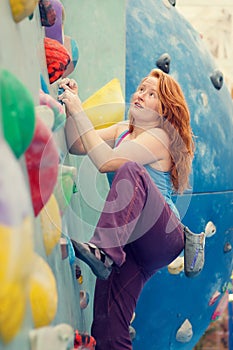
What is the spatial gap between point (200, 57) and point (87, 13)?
0.39m

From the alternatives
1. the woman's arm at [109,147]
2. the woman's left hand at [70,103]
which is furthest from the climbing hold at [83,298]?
the woman's left hand at [70,103]

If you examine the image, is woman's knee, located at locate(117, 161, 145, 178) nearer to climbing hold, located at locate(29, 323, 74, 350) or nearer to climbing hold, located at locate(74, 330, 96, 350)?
climbing hold, located at locate(74, 330, 96, 350)

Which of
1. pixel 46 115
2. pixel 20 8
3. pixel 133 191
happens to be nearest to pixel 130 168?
pixel 133 191

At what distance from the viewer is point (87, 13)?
70.1 inches

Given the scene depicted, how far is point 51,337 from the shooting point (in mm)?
851

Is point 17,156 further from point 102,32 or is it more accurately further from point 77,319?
point 102,32

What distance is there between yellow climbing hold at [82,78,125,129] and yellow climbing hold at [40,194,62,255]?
2.34 ft

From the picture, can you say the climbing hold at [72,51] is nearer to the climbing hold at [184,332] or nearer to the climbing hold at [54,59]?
the climbing hold at [54,59]

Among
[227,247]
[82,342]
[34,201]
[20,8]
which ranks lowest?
[227,247]

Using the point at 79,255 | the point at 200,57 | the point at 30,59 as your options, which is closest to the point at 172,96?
the point at 200,57

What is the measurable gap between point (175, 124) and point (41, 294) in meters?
0.90

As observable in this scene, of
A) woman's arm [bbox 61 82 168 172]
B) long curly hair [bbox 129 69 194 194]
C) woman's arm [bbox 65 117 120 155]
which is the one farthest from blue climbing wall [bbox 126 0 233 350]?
woman's arm [bbox 65 117 120 155]

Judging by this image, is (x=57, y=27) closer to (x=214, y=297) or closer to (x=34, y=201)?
(x=34, y=201)

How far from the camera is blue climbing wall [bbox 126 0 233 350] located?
1.83 meters
